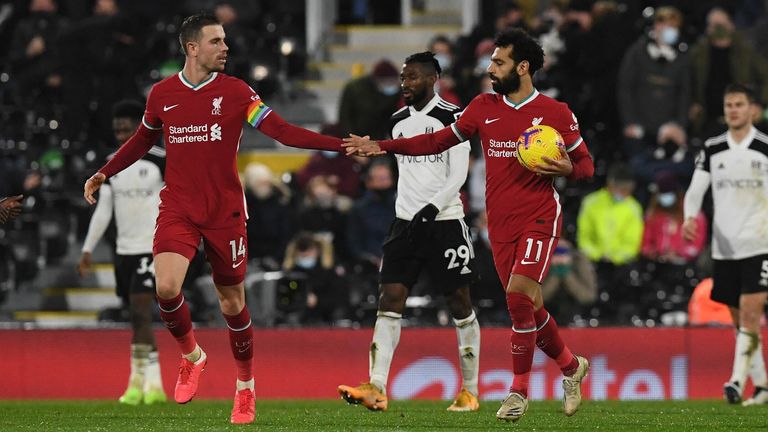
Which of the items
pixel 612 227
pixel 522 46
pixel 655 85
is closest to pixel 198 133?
pixel 522 46

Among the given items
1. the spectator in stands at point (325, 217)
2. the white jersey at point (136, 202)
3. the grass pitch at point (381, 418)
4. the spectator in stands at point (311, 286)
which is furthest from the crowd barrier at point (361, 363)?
the spectator in stands at point (325, 217)

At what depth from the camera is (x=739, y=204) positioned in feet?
46.8

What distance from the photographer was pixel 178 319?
11.8m

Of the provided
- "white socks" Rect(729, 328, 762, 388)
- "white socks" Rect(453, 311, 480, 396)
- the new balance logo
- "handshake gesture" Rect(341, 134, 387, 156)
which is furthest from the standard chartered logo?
"white socks" Rect(729, 328, 762, 388)

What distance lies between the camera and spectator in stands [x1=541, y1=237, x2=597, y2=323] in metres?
17.5

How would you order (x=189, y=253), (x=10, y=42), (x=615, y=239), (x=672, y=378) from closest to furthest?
(x=189, y=253) → (x=672, y=378) → (x=615, y=239) → (x=10, y=42)

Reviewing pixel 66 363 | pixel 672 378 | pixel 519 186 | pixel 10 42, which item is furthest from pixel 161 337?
pixel 10 42

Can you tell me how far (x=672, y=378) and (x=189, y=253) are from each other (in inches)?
259

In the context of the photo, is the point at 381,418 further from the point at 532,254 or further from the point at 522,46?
the point at 522,46

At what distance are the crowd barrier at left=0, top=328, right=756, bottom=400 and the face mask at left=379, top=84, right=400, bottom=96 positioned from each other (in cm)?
419

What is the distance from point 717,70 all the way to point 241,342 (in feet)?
31.8

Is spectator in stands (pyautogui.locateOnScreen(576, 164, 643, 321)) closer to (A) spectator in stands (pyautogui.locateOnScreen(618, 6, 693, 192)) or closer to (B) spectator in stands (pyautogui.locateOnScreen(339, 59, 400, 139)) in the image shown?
(A) spectator in stands (pyautogui.locateOnScreen(618, 6, 693, 192))

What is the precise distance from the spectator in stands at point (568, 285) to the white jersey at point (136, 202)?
4.37m

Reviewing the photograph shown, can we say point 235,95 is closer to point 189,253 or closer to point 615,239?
point 189,253
